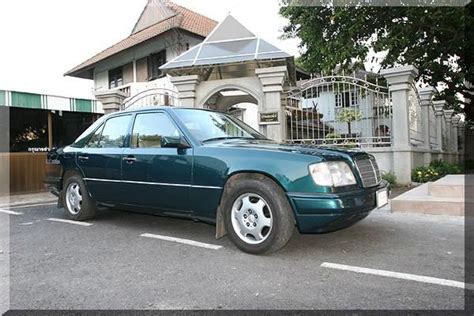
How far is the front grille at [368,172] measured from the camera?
430cm

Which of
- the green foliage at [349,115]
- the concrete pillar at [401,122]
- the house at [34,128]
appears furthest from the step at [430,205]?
the house at [34,128]

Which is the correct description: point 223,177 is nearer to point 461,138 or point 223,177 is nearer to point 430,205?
point 430,205

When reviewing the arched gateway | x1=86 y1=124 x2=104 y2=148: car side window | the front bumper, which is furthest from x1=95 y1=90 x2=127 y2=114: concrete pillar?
the front bumper

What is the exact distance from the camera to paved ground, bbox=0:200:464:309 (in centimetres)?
306

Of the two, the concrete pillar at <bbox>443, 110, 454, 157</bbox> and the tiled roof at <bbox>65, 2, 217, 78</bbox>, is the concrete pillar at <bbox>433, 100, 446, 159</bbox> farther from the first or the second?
the tiled roof at <bbox>65, 2, 217, 78</bbox>

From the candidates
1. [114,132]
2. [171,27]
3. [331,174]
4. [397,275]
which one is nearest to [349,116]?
[114,132]

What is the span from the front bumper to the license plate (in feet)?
1.23

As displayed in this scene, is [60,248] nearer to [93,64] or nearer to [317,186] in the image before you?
[317,186]

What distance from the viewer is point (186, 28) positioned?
20.2 metres

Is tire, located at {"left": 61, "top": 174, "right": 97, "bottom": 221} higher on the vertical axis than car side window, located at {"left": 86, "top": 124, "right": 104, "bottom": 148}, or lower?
lower

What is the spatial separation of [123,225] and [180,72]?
6.56m

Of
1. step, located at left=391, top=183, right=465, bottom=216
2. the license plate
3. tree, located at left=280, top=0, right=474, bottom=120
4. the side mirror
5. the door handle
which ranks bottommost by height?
step, located at left=391, top=183, right=465, bottom=216

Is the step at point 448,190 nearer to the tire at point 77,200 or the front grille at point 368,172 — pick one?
the front grille at point 368,172

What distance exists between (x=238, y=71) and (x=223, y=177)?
25.7 ft
